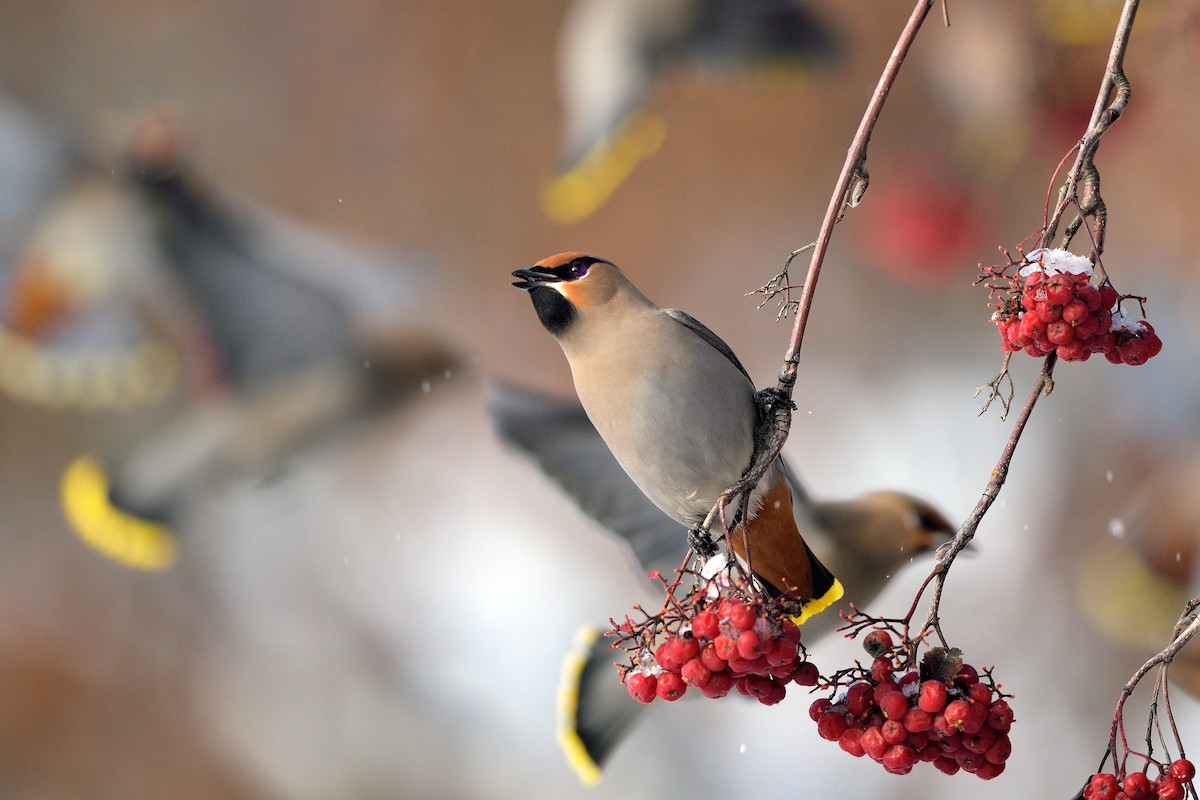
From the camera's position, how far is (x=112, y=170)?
211 cm

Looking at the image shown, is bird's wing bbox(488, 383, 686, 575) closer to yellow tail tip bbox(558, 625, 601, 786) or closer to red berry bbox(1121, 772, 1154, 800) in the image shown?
yellow tail tip bbox(558, 625, 601, 786)

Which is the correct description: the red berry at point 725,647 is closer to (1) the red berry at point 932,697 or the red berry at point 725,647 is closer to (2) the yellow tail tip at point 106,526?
(1) the red berry at point 932,697

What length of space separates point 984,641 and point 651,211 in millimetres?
871

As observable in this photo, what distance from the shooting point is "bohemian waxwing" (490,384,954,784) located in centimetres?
167

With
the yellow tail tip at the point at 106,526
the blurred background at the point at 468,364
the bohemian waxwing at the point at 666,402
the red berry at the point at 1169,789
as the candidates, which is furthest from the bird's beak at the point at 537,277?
the yellow tail tip at the point at 106,526

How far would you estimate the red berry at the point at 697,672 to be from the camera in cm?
60

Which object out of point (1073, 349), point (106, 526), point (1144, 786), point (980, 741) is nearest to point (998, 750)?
point (980, 741)

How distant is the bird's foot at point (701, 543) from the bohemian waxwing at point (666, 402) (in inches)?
2.2

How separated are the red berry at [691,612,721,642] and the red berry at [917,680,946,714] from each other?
0.37 feet

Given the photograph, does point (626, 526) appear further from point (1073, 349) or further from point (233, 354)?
point (1073, 349)

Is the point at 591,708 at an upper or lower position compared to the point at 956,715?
upper

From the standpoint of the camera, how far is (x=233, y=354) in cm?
213

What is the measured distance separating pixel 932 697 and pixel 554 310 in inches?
15.3

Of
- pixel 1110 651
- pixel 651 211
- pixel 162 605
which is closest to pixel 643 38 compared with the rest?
pixel 651 211
